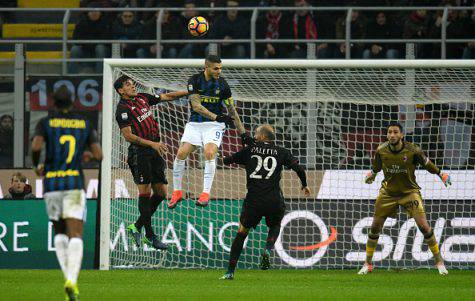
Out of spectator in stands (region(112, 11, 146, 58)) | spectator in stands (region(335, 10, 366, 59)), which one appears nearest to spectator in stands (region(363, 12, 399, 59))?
spectator in stands (region(335, 10, 366, 59))

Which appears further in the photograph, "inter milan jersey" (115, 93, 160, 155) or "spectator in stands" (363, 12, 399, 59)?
"spectator in stands" (363, 12, 399, 59)

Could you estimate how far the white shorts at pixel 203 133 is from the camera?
49.5 ft

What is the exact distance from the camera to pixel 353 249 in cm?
1680

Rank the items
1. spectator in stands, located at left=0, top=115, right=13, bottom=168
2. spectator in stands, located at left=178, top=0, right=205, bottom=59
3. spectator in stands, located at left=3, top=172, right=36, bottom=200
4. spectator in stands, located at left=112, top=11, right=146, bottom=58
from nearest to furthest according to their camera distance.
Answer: spectator in stands, located at left=3, top=172, right=36, bottom=200
spectator in stands, located at left=0, top=115, right=13, bottom=168
spectator in stands, located at left=178, top=0, right=205, bottom=59
spectator in stands, located at left=112, top=11, right=146, bottom=58

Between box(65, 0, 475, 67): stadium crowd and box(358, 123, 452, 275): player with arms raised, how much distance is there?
5.00m

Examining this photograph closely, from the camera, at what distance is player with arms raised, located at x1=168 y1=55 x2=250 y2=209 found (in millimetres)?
14844

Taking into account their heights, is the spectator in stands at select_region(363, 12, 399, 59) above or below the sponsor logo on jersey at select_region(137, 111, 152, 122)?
above

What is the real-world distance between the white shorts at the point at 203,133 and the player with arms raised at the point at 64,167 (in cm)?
493

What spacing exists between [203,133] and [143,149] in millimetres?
900

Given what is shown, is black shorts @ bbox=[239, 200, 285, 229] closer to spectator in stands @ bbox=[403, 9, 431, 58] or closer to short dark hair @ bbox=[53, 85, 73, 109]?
short dark hair @ bbox=[53, 85, 73, 109]

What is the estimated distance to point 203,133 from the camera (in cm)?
1515

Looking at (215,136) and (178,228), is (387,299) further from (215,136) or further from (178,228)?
(178,228)

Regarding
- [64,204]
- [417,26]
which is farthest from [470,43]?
[64,204]

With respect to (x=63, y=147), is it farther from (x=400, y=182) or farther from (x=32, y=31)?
(x=32, y=31)
